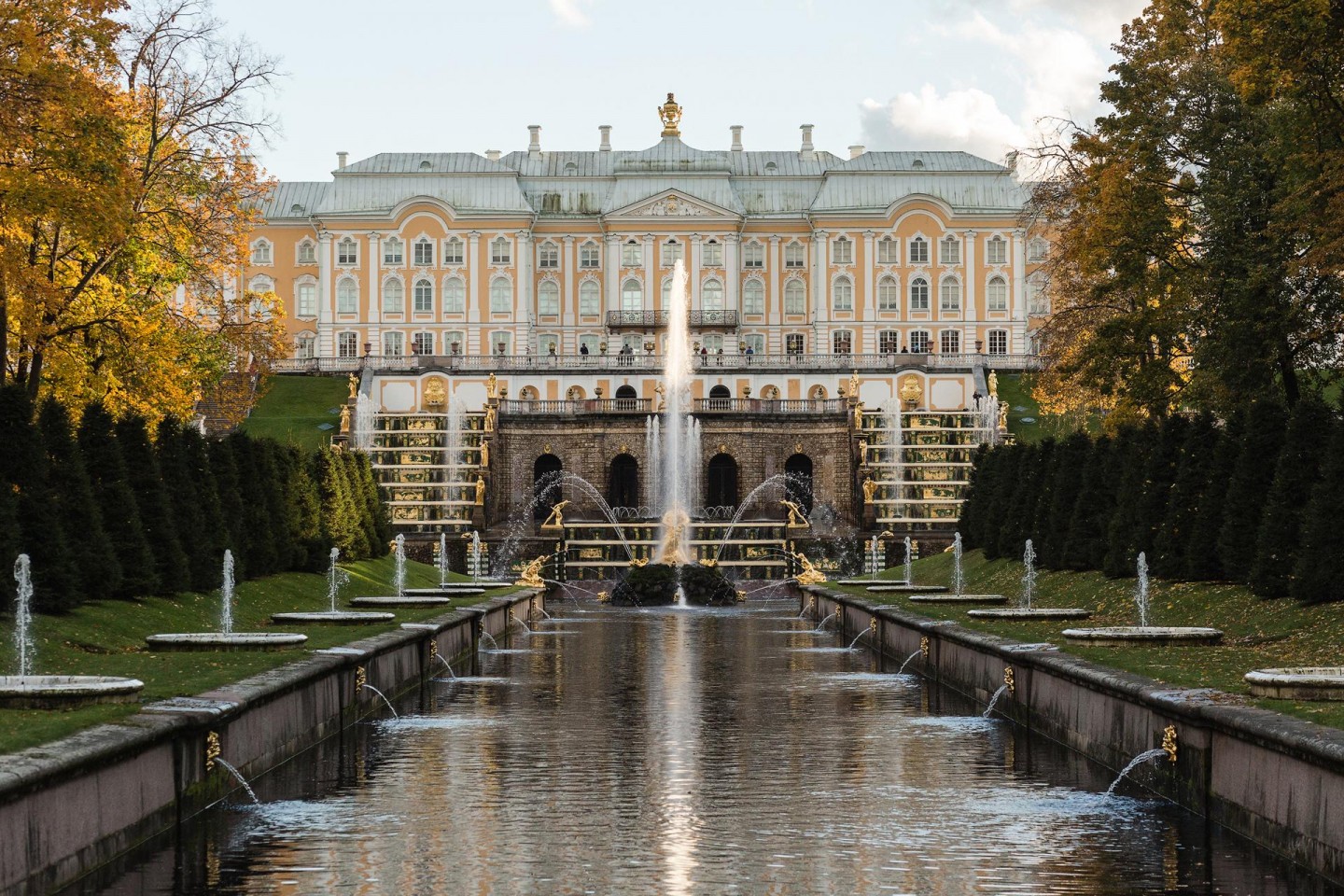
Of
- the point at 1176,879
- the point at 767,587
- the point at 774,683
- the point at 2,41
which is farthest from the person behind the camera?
the point at 767,587

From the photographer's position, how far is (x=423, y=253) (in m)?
105

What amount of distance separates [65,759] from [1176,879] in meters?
5.98

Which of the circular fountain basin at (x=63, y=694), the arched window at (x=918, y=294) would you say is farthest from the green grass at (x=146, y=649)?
the arched window at (x=918, y=294)

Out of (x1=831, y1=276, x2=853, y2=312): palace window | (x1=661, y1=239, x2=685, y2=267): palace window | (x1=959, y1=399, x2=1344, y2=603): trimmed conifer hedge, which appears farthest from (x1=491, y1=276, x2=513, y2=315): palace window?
(x1=959, y1=399, x2=1344, y2=603): trimmed conifer hedge

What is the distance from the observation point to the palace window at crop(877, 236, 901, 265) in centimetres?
10469

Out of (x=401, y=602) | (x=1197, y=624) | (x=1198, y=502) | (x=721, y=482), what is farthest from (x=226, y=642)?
(x=721, y=482)

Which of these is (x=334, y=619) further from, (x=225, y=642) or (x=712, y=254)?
(x=712, y=254)

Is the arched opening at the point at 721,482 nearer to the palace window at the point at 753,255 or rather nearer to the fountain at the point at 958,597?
the fountain at the point at 958,597

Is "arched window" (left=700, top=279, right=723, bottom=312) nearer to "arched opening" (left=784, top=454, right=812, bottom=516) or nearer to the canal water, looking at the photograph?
"arched opening" (left=784, top=454, right=812, bottom=516)

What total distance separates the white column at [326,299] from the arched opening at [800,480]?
136 ft

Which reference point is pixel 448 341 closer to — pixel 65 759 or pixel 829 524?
pixel 829 524

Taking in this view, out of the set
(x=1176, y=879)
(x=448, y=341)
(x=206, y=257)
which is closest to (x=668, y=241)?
(x=448, y=341)

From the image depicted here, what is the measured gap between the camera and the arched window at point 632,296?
345 ft

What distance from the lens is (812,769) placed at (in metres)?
14.2
